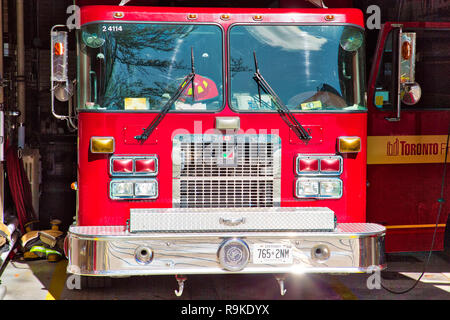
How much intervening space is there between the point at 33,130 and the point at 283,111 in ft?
15.0

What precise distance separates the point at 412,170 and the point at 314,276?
63.5 inches

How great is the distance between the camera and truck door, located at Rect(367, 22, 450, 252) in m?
7.38

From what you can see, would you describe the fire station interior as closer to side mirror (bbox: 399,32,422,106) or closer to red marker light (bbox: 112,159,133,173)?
red marker light (bbox: 112,159,133,173)

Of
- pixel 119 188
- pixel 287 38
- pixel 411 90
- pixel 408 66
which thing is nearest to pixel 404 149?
pixel 411 90

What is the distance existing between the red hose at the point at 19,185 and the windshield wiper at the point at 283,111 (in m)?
4.15

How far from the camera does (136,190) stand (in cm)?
583

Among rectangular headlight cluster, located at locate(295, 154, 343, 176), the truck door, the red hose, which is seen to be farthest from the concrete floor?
rectangular headlight cluster, located at locate(295, 154, 343, 176)

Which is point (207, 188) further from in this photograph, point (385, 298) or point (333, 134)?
point (385, 298)

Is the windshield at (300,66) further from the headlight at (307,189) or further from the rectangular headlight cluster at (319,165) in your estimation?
the headlight at (307,189)

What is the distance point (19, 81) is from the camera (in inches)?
352

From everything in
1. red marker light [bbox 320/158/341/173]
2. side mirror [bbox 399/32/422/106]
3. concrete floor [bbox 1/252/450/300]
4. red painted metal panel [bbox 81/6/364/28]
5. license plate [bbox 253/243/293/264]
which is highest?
red painted metal panel [bbox 81/6/364/28]

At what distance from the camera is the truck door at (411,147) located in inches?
291

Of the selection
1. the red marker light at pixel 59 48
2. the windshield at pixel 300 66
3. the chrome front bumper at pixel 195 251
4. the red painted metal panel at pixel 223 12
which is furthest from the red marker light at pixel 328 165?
the red marker light at pixel 59 48

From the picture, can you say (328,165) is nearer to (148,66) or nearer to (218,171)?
(218,171)
